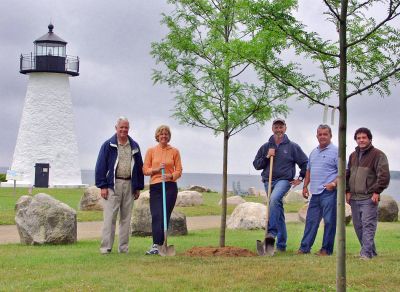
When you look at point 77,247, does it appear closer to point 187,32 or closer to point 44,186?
point 187,32

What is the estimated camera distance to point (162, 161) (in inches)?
499

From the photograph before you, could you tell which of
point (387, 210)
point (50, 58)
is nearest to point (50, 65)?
point (50, 58)

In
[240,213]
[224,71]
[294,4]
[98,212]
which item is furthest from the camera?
[98,212]

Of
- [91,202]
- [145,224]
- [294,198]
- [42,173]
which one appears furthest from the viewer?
[42,173]

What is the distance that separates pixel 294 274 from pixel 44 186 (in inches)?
1600

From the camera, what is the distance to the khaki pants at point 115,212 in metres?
12.9

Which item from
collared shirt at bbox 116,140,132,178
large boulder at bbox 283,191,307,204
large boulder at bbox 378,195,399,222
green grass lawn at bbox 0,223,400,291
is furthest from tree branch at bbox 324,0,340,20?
large boulder at bbox 283,191,307,204

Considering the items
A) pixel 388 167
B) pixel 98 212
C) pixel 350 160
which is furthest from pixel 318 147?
pixel 98 212

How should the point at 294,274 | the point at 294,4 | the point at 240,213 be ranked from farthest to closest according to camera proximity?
the point at 240,213 < the point at 294,4 < the point at 294,274

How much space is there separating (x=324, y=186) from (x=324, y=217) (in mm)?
536

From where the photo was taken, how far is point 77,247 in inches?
574

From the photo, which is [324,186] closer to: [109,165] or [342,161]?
[109,165]

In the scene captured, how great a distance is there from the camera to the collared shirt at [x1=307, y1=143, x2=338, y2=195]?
12593mm

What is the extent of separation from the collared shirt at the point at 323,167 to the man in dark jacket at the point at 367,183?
1.60 feet
